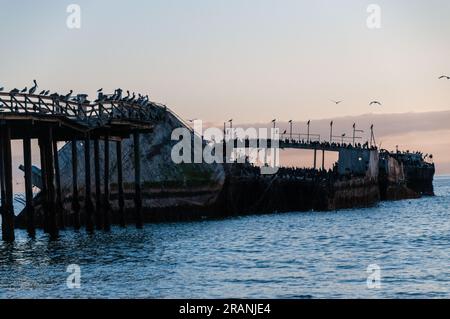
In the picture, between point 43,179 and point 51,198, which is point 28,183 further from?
point 43,179

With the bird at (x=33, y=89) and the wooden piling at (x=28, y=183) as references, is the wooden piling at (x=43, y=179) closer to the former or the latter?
the wooden piling at (x=28, y=183)

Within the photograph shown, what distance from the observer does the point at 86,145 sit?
220 feet

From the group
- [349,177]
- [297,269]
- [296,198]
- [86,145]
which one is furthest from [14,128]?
[349,177]

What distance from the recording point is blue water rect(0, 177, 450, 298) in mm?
38156

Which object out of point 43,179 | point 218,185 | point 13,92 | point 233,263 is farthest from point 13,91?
point 218,185

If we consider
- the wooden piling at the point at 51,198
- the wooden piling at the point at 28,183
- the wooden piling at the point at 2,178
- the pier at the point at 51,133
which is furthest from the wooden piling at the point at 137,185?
the wooden piling at the point at 2,178

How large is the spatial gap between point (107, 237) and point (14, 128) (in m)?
10.3

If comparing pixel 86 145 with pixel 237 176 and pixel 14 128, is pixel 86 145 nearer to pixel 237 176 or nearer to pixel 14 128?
pixel 14 128

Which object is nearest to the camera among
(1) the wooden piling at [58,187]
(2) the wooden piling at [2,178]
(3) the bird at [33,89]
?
(2) the wooden piling at [2,178]

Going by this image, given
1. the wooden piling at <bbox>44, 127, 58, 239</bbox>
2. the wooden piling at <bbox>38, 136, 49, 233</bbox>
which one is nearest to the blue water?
the wooden piling at <bbox>44, 127, 58, 239</bbox>

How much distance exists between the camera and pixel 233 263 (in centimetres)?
4962

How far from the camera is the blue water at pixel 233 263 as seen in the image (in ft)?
125

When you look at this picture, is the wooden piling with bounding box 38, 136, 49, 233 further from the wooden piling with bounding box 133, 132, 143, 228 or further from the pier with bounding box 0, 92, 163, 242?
the wooden piling with bounding box 133, 132, 143, 228
